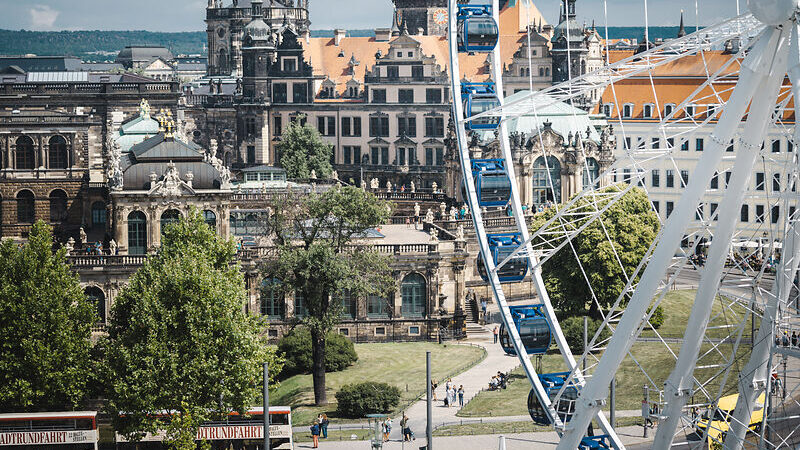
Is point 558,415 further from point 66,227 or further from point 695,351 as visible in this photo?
point 66,227

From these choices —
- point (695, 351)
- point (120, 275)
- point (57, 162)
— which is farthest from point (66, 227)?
point (695, 351)

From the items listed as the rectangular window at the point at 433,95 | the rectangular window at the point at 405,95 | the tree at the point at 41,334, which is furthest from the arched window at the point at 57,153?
the tree at the point at 41,334

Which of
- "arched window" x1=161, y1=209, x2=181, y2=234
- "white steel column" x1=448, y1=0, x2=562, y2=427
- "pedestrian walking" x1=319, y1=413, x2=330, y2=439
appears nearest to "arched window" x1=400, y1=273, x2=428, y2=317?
"arched window" x1=161, y1=209, x2=181, y2=234

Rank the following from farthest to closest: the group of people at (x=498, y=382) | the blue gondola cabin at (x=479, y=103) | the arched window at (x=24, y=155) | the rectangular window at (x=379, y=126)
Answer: the rectangular window at (x=379, y=126) → the arched window at (x=24, y=155) → the group of people at (x=498, y=382) → the blue gondola cabin at (x=479, y=103)

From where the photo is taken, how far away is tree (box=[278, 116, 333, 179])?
183 m

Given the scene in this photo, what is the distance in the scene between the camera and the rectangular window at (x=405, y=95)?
194000 mm

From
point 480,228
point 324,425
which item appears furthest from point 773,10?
point 324,425

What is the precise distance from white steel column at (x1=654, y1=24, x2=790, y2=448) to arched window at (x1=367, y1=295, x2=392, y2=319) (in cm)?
5868

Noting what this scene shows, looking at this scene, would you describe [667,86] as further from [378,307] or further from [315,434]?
[315,434]

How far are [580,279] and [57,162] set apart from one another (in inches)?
2629

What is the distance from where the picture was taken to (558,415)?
64125mm

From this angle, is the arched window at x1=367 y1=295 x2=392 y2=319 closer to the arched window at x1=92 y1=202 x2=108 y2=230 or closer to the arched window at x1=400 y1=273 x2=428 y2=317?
the arched window at x1=400 y1=273 x2=428 y2=317

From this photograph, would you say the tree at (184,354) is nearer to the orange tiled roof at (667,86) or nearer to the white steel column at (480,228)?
the white steel column at (480,228)

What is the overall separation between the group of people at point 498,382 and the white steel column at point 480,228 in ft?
103
